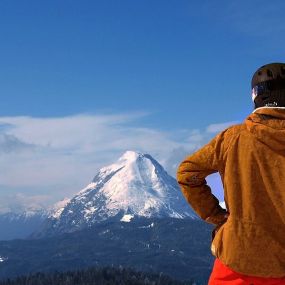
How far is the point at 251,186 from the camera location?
6023 mm

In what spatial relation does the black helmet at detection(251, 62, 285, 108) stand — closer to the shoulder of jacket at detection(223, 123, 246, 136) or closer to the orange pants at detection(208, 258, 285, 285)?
the shoulder of jacket at detection(223, 123, 246, 136)

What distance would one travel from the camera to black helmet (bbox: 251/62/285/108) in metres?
6.20

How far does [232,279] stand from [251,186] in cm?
108

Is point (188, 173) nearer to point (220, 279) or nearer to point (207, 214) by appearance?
point (207, 214)

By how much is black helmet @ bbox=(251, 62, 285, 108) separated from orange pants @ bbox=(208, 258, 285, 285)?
1961 mm

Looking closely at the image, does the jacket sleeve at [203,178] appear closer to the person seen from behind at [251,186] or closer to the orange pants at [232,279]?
the person seen from behind at [251,186]

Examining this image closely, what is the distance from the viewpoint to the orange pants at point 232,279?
589cm

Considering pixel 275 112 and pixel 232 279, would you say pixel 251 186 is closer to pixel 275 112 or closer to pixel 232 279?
pixel 275 112

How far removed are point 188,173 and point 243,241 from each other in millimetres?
1057

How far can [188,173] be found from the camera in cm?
645

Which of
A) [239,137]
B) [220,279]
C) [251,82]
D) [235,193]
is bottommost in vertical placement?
[220,279]

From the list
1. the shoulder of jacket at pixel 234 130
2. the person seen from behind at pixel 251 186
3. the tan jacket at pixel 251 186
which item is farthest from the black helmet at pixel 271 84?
the shoulder of jacket at pixel 234 130

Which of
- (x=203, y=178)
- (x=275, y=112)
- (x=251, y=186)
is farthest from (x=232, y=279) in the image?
(x=275, y=112)

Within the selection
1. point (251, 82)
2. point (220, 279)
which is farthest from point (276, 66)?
point (220, 279)
